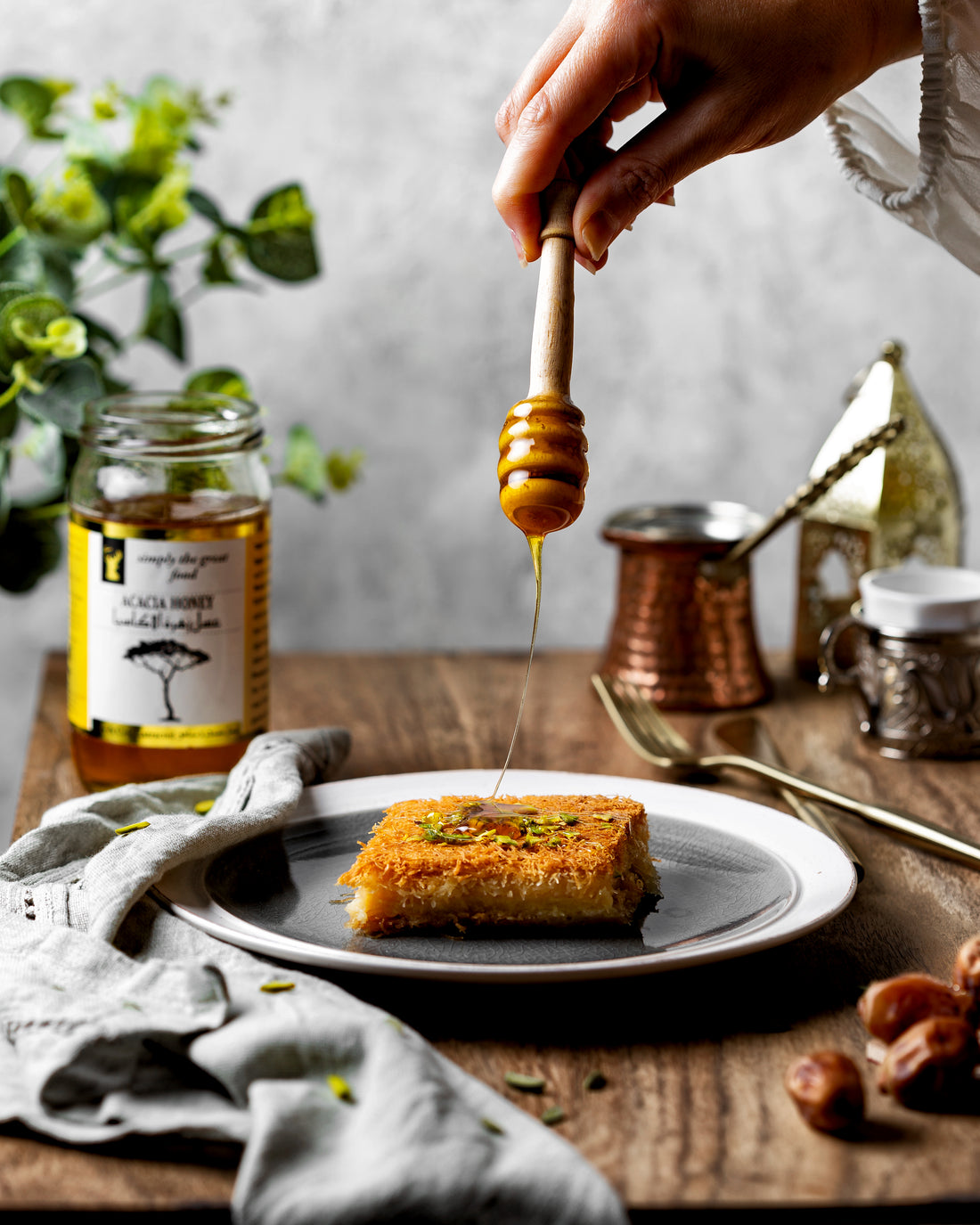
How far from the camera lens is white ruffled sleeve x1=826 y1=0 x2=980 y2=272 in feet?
3.46

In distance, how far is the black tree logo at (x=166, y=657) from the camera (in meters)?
1.14

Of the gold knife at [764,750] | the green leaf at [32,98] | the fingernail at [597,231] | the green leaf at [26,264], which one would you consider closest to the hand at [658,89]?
the fingernail at [597,231]

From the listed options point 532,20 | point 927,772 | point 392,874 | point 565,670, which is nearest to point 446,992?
point 392,874

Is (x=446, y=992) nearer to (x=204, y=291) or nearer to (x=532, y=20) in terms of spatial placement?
(x=204, y=291)

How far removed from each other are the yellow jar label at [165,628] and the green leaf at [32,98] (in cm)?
59

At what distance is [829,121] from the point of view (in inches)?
50.1

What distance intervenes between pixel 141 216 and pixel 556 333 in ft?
2.34

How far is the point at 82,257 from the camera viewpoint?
1459mm

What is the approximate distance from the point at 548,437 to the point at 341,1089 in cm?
39

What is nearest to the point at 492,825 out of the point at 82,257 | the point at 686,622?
the point at 686,622

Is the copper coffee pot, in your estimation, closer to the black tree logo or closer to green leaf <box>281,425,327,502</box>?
green leaf <box>281,425,327,502</box>

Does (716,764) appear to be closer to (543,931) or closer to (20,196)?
(543,931)

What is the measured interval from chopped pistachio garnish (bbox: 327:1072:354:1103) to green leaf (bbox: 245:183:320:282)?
1000 mm

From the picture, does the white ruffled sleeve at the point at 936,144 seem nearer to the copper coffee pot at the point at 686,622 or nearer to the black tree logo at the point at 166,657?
the copper coffee pot at the point at 686,622
